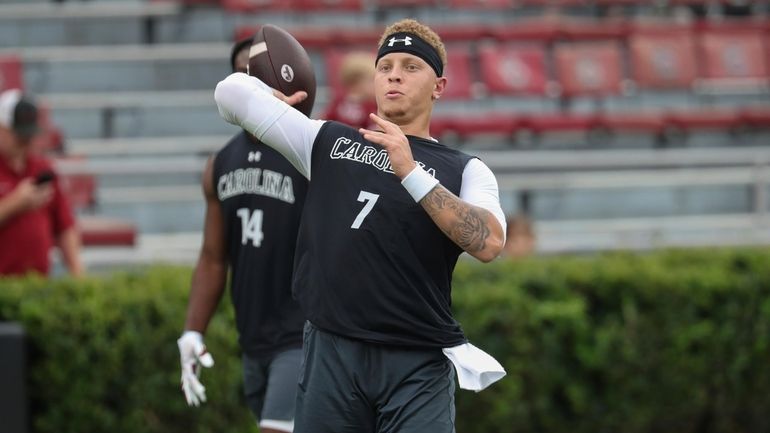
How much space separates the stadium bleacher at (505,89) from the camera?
36.7 ft

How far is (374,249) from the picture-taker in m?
3.81

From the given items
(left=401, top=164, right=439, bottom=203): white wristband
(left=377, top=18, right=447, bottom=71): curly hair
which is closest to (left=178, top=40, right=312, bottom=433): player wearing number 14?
(left=377, top=18, right=447, bottom=71): curly hair

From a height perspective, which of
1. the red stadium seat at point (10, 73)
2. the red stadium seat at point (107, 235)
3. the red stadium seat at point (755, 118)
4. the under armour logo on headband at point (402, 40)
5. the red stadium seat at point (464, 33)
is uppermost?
the red stadium seat at point (464, 33)

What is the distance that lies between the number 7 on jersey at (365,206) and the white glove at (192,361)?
4.49ft

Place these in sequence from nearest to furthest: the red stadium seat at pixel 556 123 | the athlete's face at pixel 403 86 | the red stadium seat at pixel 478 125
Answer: the athlete's face at pixel 403 86
the red stadium seat at pixel 478 125
the red stadium seat at pixel 556 123

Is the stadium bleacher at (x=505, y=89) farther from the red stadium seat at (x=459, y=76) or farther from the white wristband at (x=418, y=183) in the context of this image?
the white wristband at (x=418, y=183)

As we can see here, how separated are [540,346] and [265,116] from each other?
4.05 metres

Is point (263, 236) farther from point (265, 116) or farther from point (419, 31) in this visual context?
point (419, 31)

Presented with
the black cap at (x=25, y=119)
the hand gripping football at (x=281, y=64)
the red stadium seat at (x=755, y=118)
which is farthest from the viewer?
the red stadium seat at (x=755, y=118)

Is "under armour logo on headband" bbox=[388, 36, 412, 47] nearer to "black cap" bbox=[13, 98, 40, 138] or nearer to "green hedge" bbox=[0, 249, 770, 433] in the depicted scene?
"green hedge" bbox=[0, 249, 770, 433]

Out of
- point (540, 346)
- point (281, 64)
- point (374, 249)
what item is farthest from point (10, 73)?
point (374, 249)

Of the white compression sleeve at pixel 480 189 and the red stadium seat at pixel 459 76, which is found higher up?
the red stadium seat at pixel 459 76

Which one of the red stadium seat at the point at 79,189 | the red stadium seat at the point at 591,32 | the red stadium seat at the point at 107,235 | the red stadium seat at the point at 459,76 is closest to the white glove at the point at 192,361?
the red stadium seat at the point at 107,235

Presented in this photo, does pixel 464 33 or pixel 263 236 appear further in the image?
pixel 464 33
